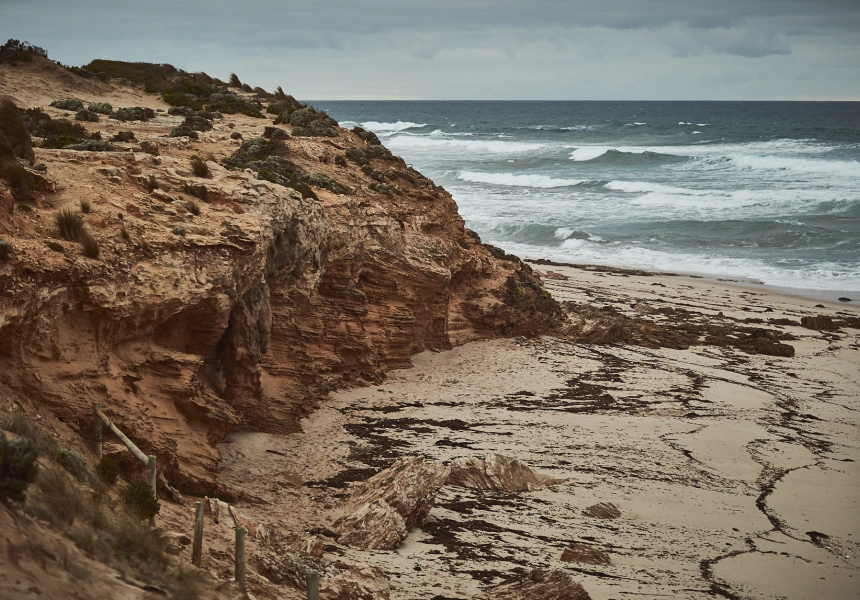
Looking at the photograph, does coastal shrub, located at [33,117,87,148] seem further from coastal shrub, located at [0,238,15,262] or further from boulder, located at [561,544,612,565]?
boulder, located at [561,544,612,565]

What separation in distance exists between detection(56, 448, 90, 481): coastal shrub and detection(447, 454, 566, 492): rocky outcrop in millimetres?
5595

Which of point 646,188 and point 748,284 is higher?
point 646,188

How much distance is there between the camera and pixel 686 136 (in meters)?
87.7

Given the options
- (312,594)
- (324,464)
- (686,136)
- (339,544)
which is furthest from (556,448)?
(686,136)

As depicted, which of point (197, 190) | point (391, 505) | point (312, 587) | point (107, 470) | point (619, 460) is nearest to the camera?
point (312, 587)

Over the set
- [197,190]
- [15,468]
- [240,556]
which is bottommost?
[240,556]

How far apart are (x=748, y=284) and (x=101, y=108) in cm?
2114

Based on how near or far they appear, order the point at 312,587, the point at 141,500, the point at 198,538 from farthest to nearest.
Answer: the point at 141,500
the point at 198,538
the point at 312,587

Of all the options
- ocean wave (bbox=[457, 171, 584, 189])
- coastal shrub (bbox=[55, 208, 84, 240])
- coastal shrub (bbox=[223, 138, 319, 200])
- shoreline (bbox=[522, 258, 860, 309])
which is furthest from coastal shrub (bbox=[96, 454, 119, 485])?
ocean wave (bbox=[457, 171, 584, 189])

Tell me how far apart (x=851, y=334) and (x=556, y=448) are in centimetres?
1316

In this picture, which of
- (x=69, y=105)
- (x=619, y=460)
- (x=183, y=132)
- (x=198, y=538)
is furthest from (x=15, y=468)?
(x=69, y=105)

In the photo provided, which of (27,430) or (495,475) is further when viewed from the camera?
(495,475)

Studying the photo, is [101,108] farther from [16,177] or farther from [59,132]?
[16,177]

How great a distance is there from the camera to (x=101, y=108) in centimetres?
2125
